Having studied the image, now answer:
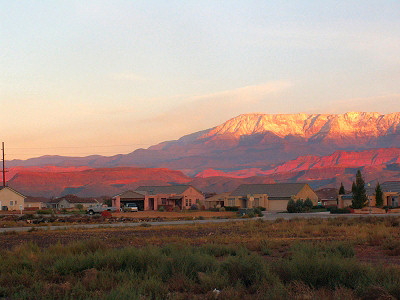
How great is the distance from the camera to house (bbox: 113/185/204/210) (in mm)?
95000

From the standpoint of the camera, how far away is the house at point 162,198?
95.0 meters

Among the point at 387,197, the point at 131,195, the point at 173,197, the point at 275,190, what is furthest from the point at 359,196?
the point at 131,195

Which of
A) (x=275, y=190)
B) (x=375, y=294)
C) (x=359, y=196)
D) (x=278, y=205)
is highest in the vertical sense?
(x=275, y=190)

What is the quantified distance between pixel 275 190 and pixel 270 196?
2072 mm

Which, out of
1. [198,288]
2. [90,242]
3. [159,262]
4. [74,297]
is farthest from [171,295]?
[90,242]

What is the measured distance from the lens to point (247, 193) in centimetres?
9294

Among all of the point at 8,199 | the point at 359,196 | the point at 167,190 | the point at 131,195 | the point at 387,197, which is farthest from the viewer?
the point at 167,190

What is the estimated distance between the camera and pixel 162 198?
97.9 metres

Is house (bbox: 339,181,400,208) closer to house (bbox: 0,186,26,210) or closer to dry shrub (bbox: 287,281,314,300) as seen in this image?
house (bbox: 0,186,26,210)

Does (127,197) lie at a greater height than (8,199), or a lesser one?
lesser

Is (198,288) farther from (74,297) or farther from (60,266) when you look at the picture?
(60,266)

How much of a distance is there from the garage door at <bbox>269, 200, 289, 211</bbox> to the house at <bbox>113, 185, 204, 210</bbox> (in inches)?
567

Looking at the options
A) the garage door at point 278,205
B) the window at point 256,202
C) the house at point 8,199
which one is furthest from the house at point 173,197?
the house at point 8,199

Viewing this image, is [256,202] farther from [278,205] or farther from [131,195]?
Answer: [131,195]
